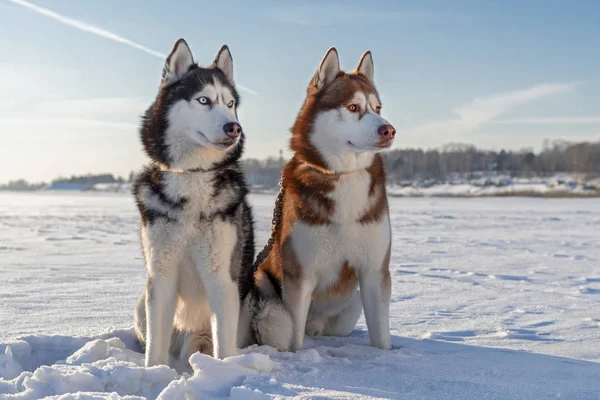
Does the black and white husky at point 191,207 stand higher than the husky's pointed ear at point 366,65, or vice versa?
the husky's pointed ear at point 366,65

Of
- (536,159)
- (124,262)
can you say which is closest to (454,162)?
(536,159)

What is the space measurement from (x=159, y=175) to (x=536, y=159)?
9706 centimetres

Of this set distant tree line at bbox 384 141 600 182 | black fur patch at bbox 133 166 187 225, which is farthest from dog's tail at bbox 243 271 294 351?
distant tree line at bbox 384 141 600 182

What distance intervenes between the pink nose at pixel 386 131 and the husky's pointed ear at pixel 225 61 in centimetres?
109

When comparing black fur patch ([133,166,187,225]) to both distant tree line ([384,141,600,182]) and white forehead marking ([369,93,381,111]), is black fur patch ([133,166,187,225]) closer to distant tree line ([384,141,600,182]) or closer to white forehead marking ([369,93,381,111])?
white forehead marking ([369,93,381,111])

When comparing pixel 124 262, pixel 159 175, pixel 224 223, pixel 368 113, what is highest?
pixel 368 113

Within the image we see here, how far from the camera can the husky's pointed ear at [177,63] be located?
349 centimetres

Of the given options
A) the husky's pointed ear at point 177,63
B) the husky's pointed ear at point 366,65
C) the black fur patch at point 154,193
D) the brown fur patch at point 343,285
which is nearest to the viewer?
the black fur patch at point 154,193

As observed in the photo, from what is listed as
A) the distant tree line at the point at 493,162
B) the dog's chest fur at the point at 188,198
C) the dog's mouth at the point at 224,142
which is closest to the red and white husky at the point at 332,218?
the dog's chest fur at the point at 188,198

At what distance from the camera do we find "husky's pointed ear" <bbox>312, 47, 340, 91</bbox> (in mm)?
3896

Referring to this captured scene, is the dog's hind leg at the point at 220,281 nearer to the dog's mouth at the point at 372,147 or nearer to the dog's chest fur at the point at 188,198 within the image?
the dog's chest fur at the point at 188,198

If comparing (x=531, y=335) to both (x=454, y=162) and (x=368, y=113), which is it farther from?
(x=454, y=162)

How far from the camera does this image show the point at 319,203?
372 centimetres

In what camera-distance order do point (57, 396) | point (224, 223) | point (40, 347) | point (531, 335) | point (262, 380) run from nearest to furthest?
point (57, 396), point (262, 380), point (224, 223), point (40, 347), point (531, 335)
